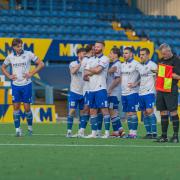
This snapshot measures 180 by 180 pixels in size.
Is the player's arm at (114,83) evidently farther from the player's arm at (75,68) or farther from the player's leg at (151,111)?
the player's arm at (75,68)

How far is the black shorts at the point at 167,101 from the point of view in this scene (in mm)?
13734

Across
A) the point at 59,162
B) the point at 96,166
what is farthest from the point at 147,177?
the point at 59,162

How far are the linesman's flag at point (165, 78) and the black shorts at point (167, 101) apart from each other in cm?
11

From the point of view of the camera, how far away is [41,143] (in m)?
13.1

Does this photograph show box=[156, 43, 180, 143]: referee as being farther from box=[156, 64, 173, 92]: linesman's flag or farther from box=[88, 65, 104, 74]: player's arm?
box=[88, 65, 104, 74]: player's arm

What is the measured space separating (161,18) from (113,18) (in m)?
2.42

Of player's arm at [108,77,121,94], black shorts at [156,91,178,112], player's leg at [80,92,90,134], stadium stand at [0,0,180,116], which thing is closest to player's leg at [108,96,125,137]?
player's arm at [108,77,121,94]

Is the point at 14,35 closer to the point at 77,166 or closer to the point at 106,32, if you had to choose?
the point at 106,32

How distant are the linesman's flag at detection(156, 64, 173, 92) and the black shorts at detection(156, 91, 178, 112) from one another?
0.11 meters

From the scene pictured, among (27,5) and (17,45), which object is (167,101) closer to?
(17,45)

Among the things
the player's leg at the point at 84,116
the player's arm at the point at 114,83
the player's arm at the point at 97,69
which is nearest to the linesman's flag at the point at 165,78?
the player's arm at the point at 97,69

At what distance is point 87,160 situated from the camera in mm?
10164

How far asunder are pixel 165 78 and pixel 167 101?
42 cm

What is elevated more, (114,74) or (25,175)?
(114,74)
